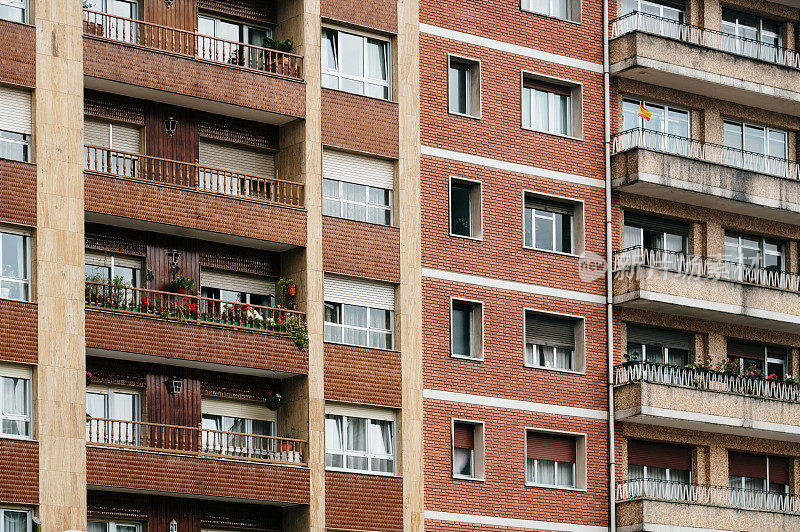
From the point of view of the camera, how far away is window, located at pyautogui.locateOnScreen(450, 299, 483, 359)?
42.8 m

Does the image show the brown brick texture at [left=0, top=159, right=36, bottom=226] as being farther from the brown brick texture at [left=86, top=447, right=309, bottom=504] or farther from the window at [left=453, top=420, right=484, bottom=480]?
the window at [left=453, top=420, right=484, bottom=480]

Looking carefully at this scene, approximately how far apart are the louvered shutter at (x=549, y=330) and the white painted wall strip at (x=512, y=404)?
163cm

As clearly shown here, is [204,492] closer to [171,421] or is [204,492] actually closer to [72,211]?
[171,421]

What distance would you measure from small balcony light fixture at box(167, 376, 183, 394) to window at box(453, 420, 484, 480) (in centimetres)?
660

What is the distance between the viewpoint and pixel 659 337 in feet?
153

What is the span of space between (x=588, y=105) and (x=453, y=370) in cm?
832

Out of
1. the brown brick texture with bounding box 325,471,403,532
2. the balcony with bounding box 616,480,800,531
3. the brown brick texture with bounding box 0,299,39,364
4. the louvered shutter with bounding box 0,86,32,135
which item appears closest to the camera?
the brown brick texture with bounding box 0,299,39,364

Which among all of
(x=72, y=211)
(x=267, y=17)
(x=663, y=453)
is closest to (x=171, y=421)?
(x=72, y=211)

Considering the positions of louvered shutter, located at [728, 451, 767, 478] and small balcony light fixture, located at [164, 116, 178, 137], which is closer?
small balcony light fixture, located at [164, 116, 178, 137]

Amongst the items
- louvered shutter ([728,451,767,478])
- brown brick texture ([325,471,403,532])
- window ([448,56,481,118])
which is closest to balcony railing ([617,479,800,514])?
louvered shutter ([728,451,767,478])

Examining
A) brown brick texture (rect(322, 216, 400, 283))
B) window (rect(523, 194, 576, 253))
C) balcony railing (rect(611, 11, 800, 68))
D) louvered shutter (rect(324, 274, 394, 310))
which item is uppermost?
balcony railing (rect(611, 11, 800, 68))

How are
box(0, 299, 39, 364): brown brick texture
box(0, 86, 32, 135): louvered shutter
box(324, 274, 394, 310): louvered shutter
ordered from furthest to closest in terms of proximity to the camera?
box(324, 274, 394, 310): louvered shutter, box(0, 86, 32, 135): louvered shutter, box(0, 299, 39, 364): brown brick texture

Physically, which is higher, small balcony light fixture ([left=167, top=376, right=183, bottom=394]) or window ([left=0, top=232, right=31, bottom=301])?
window ([left=0, top=232, right=31, bottom=301])

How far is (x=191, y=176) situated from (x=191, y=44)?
9.72 feet
